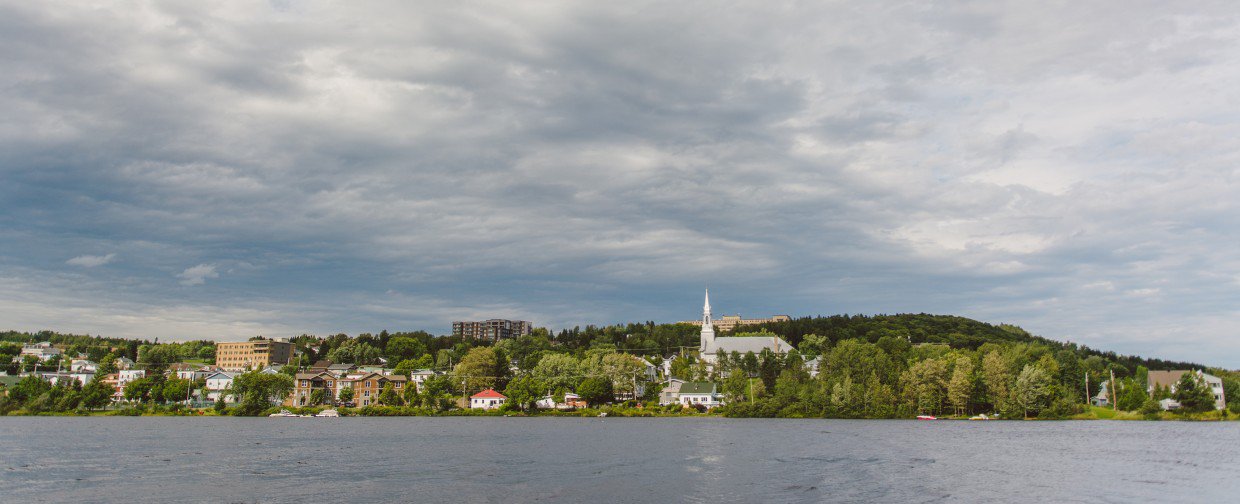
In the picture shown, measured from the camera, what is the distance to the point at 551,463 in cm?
4862

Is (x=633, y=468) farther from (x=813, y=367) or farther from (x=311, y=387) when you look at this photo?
(x=311, y=387)

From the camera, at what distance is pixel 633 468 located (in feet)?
150

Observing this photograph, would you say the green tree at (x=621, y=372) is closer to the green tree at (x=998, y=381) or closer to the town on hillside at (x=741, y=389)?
the town on hillside at (x=741, y=389)

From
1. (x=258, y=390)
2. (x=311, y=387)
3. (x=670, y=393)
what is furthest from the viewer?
(x=311, y=387)

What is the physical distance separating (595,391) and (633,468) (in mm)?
96487

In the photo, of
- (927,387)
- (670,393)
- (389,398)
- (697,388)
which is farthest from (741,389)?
(389,398)

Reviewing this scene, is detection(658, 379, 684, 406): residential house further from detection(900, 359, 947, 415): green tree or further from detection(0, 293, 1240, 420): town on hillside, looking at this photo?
detection(900, 359, 947, 415): green tree

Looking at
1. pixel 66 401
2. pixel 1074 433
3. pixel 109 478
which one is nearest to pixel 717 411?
pixel 1074 433

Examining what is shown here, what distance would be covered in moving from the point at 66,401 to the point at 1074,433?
156 metres

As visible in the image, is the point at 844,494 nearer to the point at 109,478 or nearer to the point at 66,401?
the point at 109,478

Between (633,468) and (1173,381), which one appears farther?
(1173,381)

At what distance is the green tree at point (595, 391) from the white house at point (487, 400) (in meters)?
14.6

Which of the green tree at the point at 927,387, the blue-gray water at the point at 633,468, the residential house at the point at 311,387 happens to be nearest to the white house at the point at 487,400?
the residential house at the point at 311,387

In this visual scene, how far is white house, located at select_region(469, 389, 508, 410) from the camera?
470 feet
